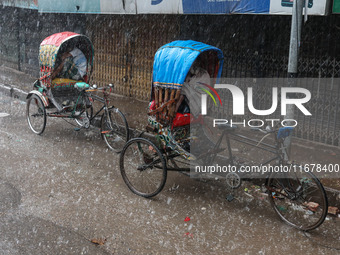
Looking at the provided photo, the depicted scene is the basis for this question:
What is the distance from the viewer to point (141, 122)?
9.30 m

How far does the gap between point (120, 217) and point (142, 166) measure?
3.05ft

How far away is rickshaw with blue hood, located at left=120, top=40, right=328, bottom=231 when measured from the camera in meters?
4.89

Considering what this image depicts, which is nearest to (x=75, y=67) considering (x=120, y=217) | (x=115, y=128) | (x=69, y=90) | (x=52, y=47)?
(x=69, y=90)

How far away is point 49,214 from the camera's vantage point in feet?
16.4

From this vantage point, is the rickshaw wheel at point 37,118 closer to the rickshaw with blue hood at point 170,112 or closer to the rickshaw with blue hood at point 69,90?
the rickshaw with blue hood at point 69,90

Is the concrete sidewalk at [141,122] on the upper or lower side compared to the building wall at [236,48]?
lower

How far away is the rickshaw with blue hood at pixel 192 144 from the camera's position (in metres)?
4.89

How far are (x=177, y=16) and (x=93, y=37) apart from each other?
401 centimetres

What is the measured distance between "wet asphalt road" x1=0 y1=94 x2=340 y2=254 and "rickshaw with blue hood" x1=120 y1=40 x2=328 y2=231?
0.24 m

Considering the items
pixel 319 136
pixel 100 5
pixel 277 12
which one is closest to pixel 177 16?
pixel 100 5

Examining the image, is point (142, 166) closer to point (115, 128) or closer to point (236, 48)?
point (115, 128)

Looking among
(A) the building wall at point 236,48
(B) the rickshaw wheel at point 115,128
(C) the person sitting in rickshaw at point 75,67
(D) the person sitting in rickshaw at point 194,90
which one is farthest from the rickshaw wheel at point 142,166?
(A) the building wall at point 236,48

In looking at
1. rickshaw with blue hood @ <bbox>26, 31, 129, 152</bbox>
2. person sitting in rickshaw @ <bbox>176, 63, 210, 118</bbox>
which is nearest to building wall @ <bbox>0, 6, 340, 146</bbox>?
person sitting in rickshaw @ <bbox>176, 63, 210, 118</bbox>

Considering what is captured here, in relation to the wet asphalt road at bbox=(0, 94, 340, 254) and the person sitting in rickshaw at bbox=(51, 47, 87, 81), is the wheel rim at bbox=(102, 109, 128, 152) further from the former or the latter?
the person sitting in rickshaw at bbox=(51, 47, 87, 81)
